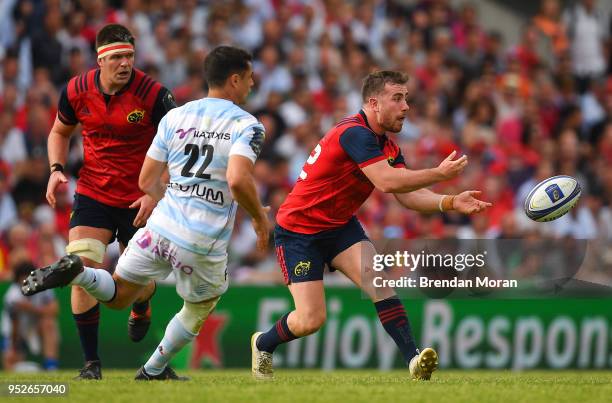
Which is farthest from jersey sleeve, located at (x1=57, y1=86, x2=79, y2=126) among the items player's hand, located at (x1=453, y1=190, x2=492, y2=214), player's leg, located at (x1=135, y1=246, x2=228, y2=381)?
player's hand, located at (x1=453, y1=190, x2=492, y2=214)

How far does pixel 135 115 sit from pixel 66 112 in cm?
65

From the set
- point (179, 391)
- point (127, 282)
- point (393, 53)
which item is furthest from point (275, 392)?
point (393, 53)

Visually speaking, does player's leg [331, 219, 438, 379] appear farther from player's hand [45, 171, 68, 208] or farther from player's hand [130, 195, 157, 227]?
player's hand [45, 171, 68, 208]

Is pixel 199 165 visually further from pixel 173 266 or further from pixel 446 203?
pixel 446 203

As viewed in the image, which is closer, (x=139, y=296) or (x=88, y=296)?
(x=88, y=296)

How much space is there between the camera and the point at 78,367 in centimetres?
1416

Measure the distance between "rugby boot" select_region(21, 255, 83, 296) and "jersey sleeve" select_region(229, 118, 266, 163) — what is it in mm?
1394

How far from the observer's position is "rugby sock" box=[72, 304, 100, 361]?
30.9 ft

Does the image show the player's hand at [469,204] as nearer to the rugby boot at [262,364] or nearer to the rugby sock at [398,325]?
the rugby sock at [398,325]

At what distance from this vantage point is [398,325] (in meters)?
9.21

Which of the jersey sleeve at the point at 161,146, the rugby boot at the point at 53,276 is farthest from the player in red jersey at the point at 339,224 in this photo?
the rugby boot at the point at 53,276

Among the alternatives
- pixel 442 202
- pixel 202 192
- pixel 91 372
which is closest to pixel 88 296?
pixel 91 372

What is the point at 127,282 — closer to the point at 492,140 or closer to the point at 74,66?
the point at 74,66

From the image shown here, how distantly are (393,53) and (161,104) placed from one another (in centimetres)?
1124
